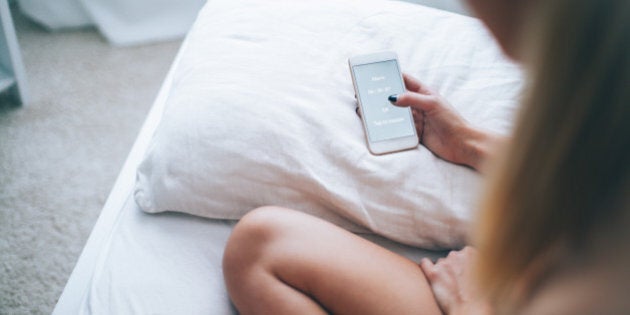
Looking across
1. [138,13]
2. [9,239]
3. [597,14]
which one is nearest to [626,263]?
[597,14]

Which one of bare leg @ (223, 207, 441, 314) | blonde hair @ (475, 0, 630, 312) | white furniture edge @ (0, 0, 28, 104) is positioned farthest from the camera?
white furniture edge @ (0, 0, 28, 104)

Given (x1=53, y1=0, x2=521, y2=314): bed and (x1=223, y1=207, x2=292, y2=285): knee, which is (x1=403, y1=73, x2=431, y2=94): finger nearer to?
(x1=53, y1=0, x2=521, y2=314): bed

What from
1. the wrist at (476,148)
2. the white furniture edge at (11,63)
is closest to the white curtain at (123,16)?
the white furniture edge at (11,63)

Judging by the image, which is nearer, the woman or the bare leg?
the woman

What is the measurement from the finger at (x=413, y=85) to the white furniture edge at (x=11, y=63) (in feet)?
3.26

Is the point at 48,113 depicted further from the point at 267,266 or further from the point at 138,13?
the point at 267,266

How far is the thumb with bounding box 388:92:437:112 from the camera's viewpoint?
732 mm

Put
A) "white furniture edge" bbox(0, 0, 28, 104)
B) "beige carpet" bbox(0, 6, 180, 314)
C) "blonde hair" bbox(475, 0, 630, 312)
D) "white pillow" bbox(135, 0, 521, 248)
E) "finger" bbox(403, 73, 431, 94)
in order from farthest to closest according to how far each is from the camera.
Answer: "white furniture edge" bbox(0, 0, 28, 104), "beige carpet" bbox(0, 6, 180, 314), "finger" bbox(403, 73, 431, 94), "white pillow" bbox(135, 0, 521, 248), "blonde hair" bbox(475, 0, 630, 312)

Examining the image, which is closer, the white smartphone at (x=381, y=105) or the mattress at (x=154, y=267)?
the mattress at (x=154, y=267)

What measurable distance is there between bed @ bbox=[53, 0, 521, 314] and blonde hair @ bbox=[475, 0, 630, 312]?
219 millimetres

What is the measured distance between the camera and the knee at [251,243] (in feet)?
1.94

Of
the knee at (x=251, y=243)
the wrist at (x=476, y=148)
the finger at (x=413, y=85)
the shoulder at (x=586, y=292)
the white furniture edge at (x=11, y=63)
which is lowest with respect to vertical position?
the white furniture edge at (x=11, y=63)

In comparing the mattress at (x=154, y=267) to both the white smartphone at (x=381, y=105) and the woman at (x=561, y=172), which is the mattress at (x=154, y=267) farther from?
the woman at (x=561, y=172)

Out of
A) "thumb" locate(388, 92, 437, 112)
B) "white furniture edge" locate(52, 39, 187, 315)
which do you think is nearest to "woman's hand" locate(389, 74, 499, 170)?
"thumb" locate(388, 92, 437, 112)
